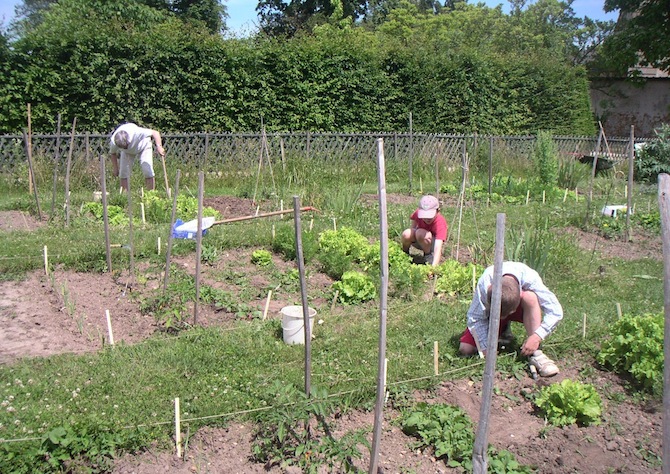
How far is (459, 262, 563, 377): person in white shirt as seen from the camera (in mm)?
3891

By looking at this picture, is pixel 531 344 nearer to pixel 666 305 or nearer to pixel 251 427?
pixel 666 305

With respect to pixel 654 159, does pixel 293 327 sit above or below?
below

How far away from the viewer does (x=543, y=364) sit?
12.8 feet

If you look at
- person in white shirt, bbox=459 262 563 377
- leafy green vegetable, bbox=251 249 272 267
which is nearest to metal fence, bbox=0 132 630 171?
leafy green vegetable, bbox=251 249 272 267

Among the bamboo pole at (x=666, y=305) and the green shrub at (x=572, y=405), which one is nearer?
the bamboo pole at (x=666, y=305)

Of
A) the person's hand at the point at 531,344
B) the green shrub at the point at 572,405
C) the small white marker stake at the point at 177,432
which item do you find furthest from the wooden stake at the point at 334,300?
the small white marker stake at the point at 177,432

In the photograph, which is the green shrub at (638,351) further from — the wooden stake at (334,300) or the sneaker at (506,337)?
the wooden stake at (334,300)

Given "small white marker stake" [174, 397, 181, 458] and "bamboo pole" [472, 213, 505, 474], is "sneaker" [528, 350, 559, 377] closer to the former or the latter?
"bamboo pole" [472, 213, 505, 474]

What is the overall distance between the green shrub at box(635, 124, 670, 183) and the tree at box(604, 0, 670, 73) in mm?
7605

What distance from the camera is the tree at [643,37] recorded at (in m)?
19.2

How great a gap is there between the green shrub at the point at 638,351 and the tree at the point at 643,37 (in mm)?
18375

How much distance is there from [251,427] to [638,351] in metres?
2.49

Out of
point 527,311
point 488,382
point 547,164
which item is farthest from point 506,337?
point 547,164

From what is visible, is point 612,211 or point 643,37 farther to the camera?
point 643,37
